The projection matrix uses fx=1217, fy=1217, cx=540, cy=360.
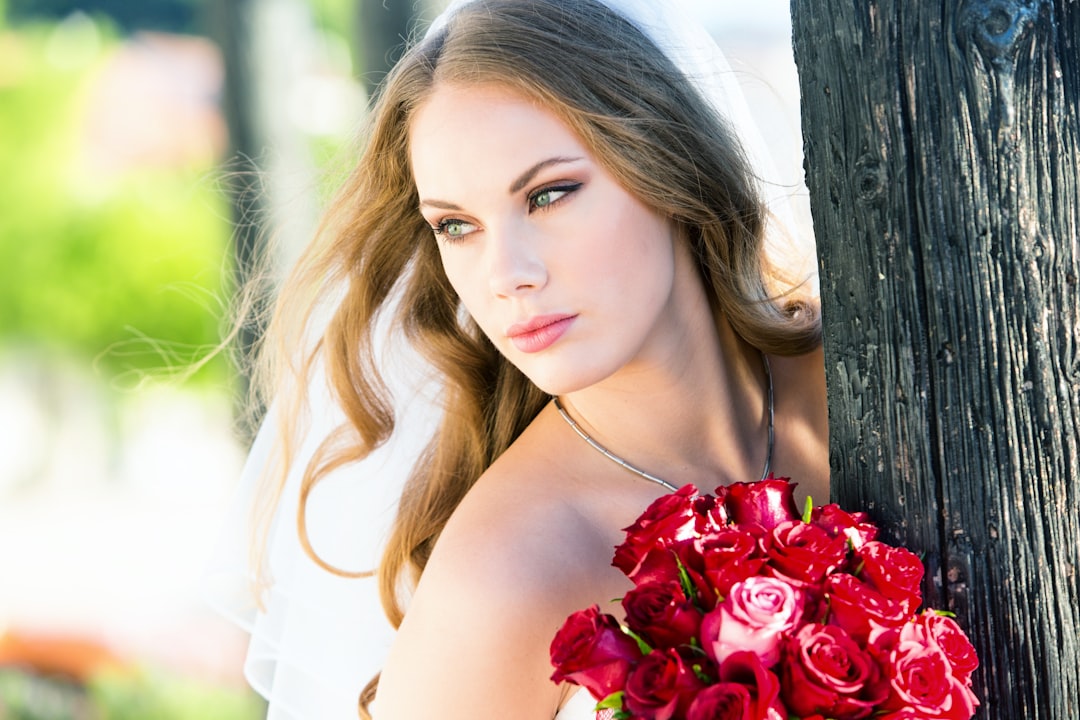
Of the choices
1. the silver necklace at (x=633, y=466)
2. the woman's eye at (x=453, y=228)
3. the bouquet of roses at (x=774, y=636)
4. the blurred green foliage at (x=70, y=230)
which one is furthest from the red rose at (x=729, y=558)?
the blurred green foliage at (x=70, y=230)

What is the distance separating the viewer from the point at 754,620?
1.70 m

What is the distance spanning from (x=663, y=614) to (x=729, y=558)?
13 cm

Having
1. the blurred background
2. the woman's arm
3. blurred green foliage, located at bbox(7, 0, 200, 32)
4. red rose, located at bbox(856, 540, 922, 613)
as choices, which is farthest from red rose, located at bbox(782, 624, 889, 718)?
blurred green foliage, located at bbox(7, 0, 200, 32)

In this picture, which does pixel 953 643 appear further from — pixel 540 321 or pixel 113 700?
pixel 113 700

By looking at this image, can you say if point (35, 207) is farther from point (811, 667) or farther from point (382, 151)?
point (811, 667)

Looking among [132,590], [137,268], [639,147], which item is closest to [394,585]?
[639,147]

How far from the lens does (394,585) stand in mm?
3053

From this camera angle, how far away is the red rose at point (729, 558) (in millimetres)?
1771

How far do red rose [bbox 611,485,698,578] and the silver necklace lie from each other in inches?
26.2

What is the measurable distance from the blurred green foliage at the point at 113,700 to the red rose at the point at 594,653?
6727 millimetres

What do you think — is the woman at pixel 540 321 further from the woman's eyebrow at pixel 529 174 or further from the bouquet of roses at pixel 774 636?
the bouquet of roses at pixel 774 636

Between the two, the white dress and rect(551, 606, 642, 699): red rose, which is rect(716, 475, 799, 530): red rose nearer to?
rect(551, 606, 642, 699): red rose

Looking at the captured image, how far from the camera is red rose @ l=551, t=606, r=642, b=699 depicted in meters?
1.73

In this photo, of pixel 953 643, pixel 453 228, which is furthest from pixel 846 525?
pixel 453 228
